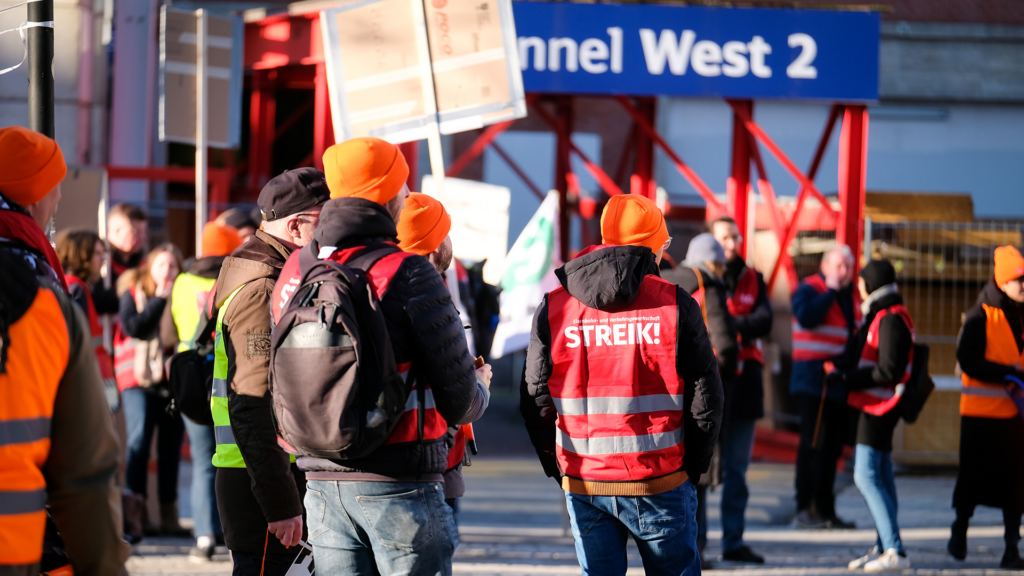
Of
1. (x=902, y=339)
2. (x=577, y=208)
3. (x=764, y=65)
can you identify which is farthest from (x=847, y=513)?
(x=577, y=208)

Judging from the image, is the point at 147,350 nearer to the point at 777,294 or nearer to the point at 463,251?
the point at 463,251

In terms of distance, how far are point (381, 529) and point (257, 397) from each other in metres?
0.71

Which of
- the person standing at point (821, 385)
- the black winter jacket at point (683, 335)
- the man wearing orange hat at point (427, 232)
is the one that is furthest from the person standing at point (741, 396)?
the man wearing orange hat at point (427, 232)

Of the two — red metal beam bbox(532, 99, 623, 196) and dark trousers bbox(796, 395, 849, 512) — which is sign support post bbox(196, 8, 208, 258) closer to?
red metal beam bbox(532, 99, 623, 196)

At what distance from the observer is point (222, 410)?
334cm

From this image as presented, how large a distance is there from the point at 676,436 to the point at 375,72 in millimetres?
2656

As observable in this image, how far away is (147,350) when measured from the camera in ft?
20.4

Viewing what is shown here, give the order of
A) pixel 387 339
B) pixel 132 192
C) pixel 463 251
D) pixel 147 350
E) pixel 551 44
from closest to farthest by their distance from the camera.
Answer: pixel 387 339, pixel 147 350, pixel 463 251, pixel 551 44, pixel 132 192

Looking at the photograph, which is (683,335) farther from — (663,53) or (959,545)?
(663,53)

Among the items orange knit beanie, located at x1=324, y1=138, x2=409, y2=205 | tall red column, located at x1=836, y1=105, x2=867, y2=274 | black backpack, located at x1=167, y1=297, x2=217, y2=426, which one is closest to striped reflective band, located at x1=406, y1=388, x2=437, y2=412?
orange knit beanie, located at x1=324, y1=138, x2=409, y2=205

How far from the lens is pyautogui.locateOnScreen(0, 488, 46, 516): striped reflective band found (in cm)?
211

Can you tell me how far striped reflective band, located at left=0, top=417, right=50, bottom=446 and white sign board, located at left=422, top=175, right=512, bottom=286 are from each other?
6.55 m

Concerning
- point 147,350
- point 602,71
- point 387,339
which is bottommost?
point 147,350

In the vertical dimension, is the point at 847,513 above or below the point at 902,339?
below
